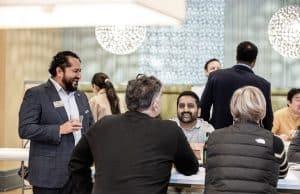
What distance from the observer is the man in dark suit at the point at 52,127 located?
10.6 feet

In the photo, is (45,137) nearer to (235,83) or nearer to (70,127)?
(70,127)

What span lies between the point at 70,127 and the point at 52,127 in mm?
107

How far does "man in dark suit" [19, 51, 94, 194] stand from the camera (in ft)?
10.6

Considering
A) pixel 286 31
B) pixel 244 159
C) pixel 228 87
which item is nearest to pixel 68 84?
pixel 244 159

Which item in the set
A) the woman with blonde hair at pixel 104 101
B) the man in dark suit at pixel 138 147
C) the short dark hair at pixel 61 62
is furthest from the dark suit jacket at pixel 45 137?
the woman with blonde hair at pixel 104 101

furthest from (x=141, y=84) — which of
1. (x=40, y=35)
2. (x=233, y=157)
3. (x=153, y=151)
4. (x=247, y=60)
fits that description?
(x=40, y=35)

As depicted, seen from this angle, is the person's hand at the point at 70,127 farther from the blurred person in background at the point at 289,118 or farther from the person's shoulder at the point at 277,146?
the blurred person in background at the point at 289,118

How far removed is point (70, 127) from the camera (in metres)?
3.20

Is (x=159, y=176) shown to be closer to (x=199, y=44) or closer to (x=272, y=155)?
(x=272, y=155)

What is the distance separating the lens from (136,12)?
2.66 meters

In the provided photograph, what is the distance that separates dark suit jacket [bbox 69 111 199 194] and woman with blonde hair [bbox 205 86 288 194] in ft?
0.61

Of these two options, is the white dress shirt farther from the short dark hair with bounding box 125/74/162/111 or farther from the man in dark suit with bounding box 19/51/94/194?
the short dark hair with bounding box 125/74/162/111

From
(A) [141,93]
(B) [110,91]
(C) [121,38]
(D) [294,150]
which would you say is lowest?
(D) [294,150]

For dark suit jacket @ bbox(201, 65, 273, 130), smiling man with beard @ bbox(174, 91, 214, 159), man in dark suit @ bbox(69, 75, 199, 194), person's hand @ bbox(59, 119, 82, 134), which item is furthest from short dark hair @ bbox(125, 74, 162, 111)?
smiling man with beard @ bbox(174, 91, 214, 159)
